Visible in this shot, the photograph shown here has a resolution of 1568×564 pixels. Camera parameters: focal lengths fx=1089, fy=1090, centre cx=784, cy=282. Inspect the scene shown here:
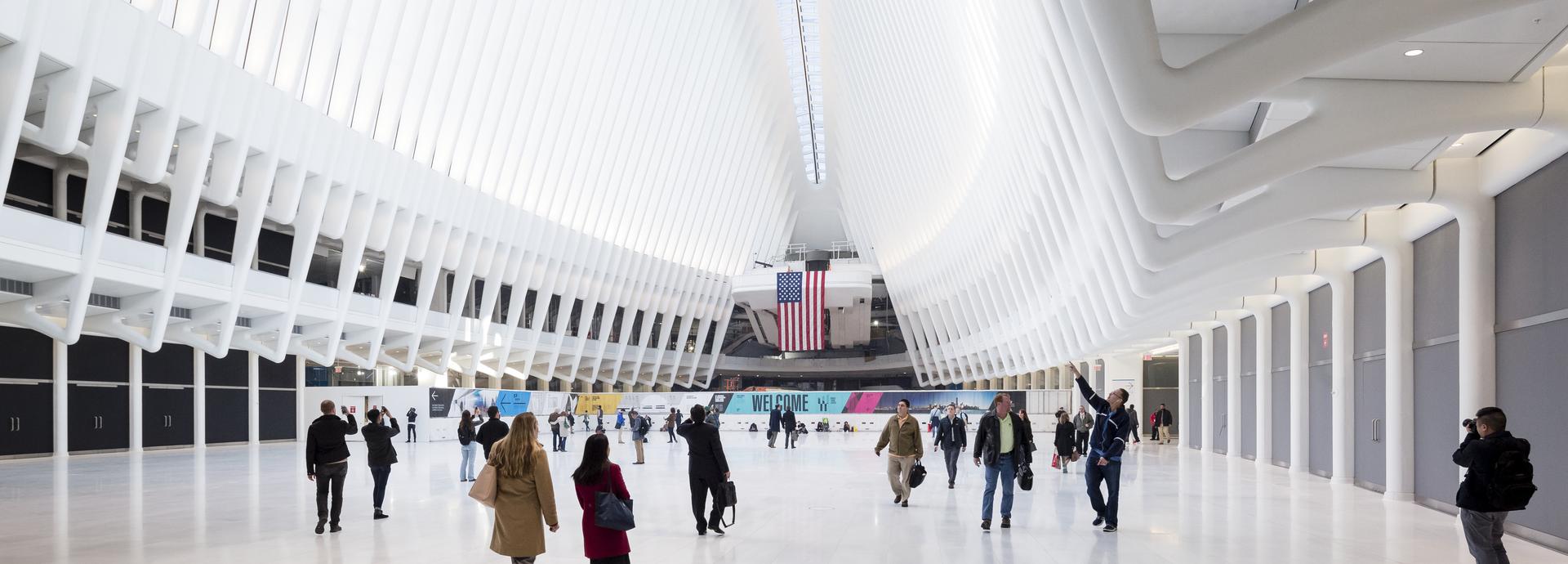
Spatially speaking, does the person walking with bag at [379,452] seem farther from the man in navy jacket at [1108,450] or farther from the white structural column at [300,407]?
the white structural column at [300,407]

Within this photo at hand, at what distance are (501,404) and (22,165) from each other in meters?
16.0

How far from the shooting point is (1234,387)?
23344 millimetres

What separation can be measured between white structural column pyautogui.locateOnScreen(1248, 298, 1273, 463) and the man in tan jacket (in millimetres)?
11333

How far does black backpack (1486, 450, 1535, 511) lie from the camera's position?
6348mm

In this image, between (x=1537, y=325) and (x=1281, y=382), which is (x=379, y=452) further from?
(x=1281, y=382)

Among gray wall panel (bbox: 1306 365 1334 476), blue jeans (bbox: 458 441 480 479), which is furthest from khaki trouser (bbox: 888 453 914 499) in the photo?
gray wall panel (bbox: 1306 365 1334 476)

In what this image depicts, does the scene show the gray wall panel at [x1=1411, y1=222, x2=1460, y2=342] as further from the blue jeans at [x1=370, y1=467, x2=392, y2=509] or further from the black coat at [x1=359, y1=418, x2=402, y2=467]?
the blue jeans at [x1=370, y1=467, x2=392, y2=509]

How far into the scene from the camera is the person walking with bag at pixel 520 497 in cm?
544

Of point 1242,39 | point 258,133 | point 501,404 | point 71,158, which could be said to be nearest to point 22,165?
point 71,158

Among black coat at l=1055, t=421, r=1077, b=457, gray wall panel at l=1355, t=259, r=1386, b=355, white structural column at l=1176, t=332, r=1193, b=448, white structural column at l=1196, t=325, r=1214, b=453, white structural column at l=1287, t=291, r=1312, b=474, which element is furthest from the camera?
white structural column at l=1176, t=332, r=1193, b=448

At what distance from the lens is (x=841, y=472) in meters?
17.5

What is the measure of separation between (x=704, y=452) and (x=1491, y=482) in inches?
220

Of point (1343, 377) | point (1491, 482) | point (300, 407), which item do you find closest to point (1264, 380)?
point (1343, 377)

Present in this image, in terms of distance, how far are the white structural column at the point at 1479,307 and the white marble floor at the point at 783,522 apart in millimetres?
1342
